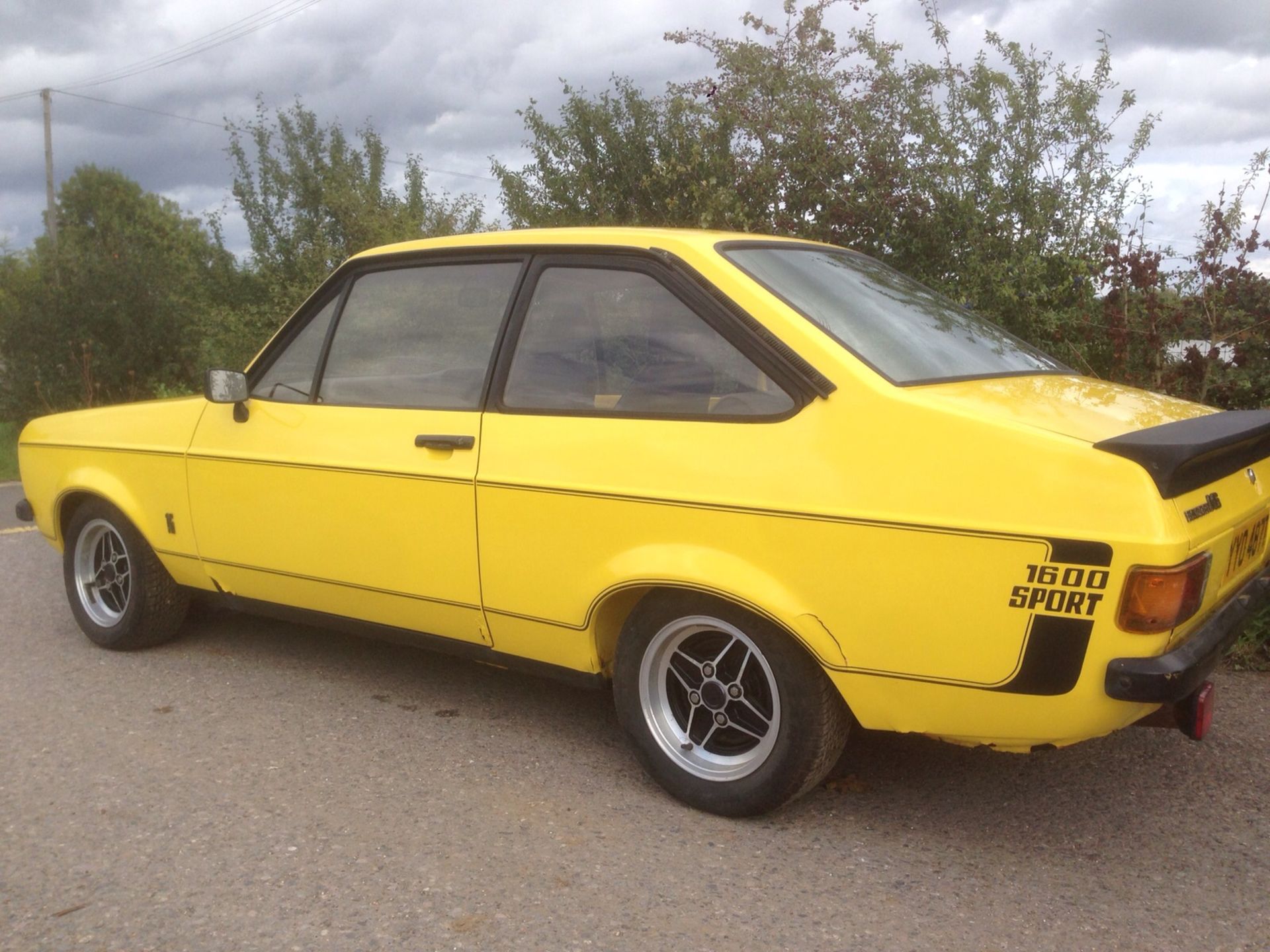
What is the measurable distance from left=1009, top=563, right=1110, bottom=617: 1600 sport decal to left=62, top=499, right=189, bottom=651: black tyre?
3.58 m

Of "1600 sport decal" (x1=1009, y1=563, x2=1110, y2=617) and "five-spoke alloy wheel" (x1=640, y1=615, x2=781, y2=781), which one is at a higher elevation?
"1600 sport decal" (x1=1009, y1=563, x2=1110, y2=617)

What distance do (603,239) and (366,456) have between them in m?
1.07

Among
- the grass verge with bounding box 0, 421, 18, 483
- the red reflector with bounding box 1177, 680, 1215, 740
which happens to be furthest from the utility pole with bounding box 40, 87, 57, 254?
the red reflector with bounding box 1177, 680, 1215, 740

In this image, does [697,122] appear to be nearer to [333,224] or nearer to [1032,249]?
[1032,249]

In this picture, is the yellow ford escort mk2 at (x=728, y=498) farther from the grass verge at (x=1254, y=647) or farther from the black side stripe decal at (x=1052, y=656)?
the grass verge at (x=1254, y=647)

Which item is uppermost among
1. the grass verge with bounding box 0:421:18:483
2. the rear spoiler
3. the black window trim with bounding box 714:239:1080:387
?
the black window trim with bounding box 714:239:1080:387

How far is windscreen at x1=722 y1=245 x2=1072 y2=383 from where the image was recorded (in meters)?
3.17

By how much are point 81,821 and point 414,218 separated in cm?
1132

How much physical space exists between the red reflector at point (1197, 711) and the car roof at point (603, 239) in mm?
1763

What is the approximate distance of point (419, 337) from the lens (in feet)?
12.8

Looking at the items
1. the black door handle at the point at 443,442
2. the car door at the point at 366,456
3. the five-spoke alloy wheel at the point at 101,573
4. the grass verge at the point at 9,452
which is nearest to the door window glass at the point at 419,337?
the car door at the point at 366,456

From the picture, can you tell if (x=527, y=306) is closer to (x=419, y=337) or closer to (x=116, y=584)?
(x=419, y=337)

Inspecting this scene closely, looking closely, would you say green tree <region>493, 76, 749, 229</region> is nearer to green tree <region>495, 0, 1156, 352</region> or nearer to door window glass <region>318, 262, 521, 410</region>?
green tree <region>495, 0, 1156, 352</region>

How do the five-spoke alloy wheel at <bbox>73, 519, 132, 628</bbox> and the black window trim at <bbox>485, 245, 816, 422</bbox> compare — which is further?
the five-spoke alloy wheel at <bbox>73, 519, 132, 628</bbox>
